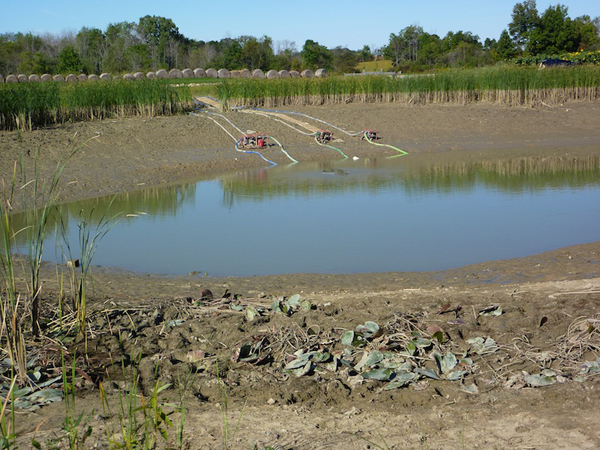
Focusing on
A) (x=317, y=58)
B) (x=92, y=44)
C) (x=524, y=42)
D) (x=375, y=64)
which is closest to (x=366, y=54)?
(x=375, y=64)

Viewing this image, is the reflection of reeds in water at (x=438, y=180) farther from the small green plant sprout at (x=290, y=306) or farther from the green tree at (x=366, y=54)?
the green tree at (x=366, y=54)

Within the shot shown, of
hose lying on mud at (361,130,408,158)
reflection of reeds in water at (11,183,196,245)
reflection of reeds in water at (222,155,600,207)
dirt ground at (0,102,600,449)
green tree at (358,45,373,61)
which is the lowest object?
dirt ground at (0,102,600,449)

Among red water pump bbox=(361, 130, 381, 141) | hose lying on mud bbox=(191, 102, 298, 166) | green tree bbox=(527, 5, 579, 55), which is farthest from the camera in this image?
green tree bbox=(527, 5, 579, 55)

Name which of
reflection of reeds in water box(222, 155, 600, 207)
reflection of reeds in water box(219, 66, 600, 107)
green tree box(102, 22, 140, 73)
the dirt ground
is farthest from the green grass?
green tree box(102, 22, 140, 73)

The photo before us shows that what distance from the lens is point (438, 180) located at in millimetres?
13672

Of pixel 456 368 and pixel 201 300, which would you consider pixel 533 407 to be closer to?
pixel 456 368

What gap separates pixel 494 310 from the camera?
15.7 ft

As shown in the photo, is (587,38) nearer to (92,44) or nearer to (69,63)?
(69,63)

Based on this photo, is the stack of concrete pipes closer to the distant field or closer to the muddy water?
the distant field

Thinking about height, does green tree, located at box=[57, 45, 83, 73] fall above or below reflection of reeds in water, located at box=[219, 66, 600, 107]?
above

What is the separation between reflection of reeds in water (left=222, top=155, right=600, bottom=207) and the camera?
41.5ft

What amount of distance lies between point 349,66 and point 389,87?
3765 centimetres

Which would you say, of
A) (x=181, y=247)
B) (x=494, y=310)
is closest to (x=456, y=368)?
(x=494, y=310)

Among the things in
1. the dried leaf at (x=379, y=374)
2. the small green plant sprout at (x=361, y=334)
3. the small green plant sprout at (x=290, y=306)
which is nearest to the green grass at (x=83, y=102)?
the small green plant sprout at (x=290, y=306)
